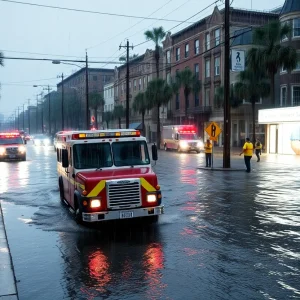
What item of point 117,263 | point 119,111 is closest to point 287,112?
point 117,263

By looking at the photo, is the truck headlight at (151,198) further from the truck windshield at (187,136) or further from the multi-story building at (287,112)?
the truck windshield at (187,136)

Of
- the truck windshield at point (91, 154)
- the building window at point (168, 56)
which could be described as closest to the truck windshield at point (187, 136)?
the building window at point (168, 56)

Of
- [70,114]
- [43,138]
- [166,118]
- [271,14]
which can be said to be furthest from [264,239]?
[70,114]

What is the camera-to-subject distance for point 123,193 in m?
9.59

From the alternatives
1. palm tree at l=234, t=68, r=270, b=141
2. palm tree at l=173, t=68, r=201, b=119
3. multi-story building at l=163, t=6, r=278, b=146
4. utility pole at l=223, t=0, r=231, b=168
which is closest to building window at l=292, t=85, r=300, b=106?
palm tree at l=234, t=68, r=270, b=141

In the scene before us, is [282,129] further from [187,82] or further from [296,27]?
[187,82]

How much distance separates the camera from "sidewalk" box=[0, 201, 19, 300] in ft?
19.8

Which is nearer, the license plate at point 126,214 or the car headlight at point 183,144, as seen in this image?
the license plate at point 126,214

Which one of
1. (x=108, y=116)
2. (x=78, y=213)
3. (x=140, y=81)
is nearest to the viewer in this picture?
(x=78, y=213)

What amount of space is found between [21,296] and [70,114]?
333 feet

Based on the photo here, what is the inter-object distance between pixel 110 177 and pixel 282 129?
106ft

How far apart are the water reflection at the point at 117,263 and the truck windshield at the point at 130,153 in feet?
5.19

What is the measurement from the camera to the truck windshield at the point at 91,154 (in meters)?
10.6

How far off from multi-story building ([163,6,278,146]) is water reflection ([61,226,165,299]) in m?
42.9
